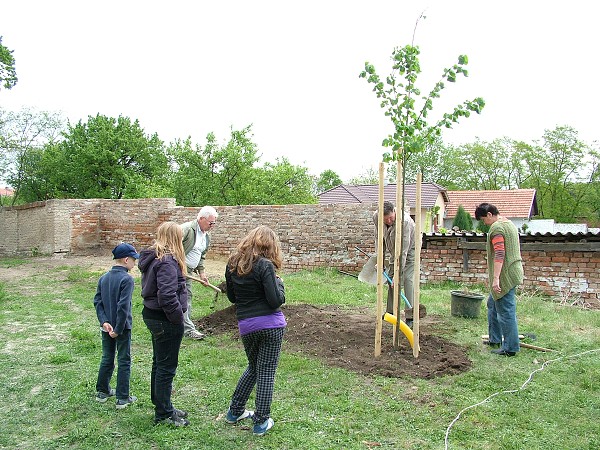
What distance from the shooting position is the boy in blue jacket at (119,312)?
431cm

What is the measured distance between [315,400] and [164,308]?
1684mm

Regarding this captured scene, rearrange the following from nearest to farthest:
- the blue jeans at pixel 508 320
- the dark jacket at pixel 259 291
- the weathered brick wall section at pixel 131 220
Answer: the dark jacket at pixel 259 291
the blue jeans at pixel 508 320
the weathered brick wall section at pixel 131 220

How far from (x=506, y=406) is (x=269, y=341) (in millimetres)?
2217

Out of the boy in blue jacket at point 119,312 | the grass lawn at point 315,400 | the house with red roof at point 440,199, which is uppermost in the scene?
the house with red roof at point 440,199

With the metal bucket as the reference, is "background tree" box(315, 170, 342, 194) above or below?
above

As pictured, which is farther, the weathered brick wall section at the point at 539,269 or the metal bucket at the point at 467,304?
the weathered brick wall section at the point at 539,269

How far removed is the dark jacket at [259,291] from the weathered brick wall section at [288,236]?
27.7 ft

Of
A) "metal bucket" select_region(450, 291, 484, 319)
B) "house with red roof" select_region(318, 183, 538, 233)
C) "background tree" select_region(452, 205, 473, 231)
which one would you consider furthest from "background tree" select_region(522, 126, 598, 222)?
"metal bucket" select_region(450, 291, 484, 319)

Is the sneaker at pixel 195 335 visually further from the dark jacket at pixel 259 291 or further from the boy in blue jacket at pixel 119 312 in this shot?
the dark jacket at pixel 259 291

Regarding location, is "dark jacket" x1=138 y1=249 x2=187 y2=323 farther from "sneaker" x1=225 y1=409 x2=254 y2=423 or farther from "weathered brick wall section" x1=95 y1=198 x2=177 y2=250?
"weathered brick wall section" x1=95 y1=198 x2=177 y2=250

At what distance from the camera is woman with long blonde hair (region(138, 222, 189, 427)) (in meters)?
3.89

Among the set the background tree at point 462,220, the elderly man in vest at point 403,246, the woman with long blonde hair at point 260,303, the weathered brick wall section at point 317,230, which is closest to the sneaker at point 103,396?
the woman with long blonde hair at point 260,303

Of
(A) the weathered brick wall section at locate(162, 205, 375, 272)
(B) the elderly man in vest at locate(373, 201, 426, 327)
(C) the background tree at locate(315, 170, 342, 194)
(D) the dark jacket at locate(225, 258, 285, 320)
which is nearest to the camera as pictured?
(D) the dark jacket at locate(225, 258, 285, 320)

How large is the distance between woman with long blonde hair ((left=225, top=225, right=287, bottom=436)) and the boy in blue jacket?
Answer: 3.32ft
